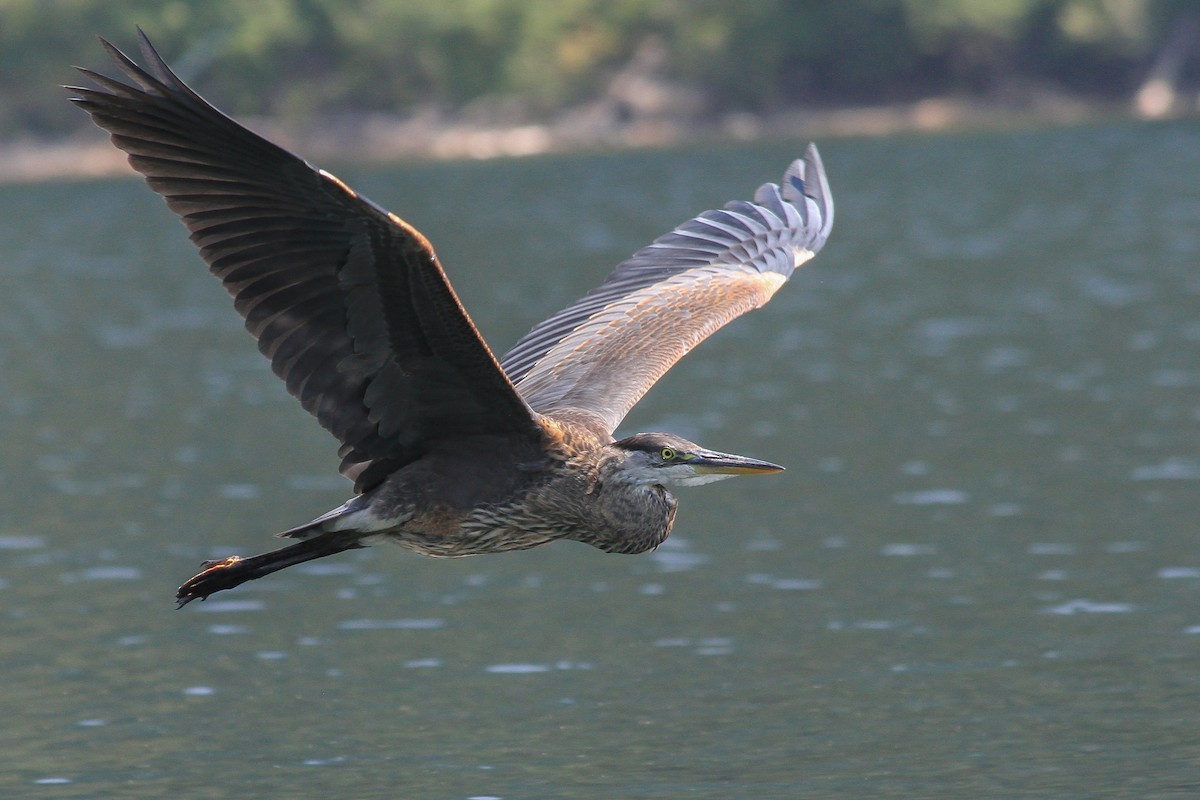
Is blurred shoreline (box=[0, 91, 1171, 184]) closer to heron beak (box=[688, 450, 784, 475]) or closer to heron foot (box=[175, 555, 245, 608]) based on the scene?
heron beak (box=[688, 450, 784, 475])

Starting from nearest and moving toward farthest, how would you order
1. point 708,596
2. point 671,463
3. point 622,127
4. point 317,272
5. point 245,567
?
point 317,272, point 245,567, point 671,463, point 708,596, point 622,127

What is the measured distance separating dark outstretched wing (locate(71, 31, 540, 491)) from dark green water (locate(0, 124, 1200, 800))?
2.17 m

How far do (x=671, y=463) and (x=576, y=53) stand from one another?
72.1 metres

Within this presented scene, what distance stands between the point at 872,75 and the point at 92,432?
197 ft

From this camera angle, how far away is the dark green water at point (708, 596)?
9766 millimetres

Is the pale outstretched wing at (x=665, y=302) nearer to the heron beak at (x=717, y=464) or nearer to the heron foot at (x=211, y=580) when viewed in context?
the heron beak at (x=717, y=464)

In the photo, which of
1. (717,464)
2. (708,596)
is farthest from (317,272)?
(708,596)

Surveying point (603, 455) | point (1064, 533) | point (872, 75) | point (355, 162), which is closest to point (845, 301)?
point (1064, 533)

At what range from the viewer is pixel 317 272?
7.32m

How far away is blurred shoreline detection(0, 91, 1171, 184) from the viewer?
74625 millimetres

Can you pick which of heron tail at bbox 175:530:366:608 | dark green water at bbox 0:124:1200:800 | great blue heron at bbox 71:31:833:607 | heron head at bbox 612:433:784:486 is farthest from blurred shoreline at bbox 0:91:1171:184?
heron tail at bbox 175:530:366:608

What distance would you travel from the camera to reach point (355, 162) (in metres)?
71.3

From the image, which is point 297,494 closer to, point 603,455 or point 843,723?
point 843,723

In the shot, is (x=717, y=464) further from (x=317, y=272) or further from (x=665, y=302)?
(x=665, y=302)
